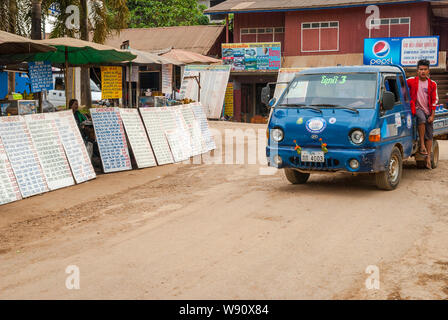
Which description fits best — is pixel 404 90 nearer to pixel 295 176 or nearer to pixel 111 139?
pixel 295 176

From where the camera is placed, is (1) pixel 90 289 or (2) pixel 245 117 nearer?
(1) pixel 90 289

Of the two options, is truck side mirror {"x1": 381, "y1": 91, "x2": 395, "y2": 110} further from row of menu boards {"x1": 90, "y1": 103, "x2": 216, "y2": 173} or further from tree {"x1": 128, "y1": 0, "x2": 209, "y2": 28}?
tree {"x1": 128, "y1": 0, "x2": 209, "y2": 28}

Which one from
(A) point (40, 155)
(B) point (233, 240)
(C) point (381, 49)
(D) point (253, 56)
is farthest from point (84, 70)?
(B) point (233, 240)

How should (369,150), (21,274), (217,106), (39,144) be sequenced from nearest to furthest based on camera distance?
(21,274) < (369,150) < (39,144) < (217,106)

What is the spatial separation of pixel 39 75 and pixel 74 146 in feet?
5.97

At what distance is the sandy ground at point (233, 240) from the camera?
4504mm

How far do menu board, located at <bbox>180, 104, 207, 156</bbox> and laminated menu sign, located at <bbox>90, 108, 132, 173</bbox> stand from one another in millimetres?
2314

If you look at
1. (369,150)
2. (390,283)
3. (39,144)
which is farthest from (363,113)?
(39,144)

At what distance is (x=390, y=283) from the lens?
4.49 metres

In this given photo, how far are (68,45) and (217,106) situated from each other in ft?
52.9

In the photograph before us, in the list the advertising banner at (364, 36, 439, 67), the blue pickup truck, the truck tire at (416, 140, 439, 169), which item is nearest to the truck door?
the blue pickup truck

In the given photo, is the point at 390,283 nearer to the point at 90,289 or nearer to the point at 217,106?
the point at 90,289

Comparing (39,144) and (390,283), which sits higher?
(39,144)

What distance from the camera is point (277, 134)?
817cm
